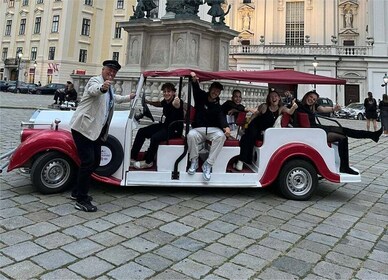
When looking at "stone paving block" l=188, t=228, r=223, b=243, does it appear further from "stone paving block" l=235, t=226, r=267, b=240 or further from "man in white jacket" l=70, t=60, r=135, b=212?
"man in white jacket" l=70, t=60, r=135, b=212

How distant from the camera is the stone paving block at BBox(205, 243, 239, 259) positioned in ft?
11.2

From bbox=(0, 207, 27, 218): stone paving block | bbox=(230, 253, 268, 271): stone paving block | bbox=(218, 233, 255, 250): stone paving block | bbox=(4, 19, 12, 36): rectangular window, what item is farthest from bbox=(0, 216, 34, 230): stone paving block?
bbox=(4, 19, 12, 36): rectangular window

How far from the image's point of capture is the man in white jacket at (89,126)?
14.2 ft

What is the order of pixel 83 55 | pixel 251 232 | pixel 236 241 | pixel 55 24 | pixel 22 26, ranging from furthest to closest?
pixel 22 26 → pixel 83 55 → pixel 55 24 → pixel 251 232 → pixel 236 241

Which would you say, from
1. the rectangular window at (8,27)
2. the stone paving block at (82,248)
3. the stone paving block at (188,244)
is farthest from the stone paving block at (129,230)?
the rectangular window at (8,27)

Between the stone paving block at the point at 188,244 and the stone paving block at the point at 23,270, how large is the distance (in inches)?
52.3

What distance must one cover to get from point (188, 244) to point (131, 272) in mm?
795

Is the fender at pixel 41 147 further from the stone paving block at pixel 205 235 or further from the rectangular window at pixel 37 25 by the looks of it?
the rectangular window at pixel 37 25

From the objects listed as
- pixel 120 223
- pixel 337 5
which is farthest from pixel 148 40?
pixel 337 5

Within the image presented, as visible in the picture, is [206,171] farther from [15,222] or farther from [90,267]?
[15,222]

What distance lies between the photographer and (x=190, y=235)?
3.84 meters

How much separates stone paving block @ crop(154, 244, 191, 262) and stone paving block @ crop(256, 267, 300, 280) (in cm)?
75

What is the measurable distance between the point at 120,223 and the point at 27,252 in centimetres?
111

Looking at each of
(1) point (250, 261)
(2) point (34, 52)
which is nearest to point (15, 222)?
(1) point (250, 261)
